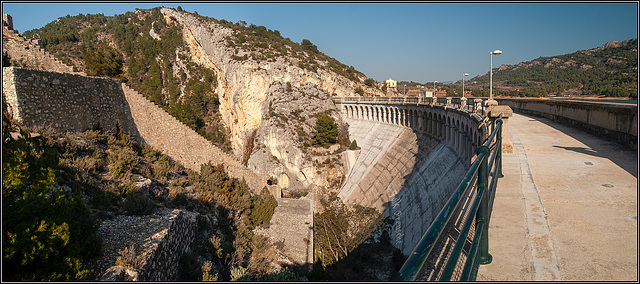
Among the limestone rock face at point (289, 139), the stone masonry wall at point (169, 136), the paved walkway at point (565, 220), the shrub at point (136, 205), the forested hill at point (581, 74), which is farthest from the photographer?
the forested hill at point (581, 74)

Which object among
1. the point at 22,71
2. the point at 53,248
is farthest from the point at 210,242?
the point at 22,71

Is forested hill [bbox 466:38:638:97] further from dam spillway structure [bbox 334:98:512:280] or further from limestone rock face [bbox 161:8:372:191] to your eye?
limestone rock face [bbox 161:8:372:191]

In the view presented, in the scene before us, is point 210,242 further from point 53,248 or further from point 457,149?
point 457,149

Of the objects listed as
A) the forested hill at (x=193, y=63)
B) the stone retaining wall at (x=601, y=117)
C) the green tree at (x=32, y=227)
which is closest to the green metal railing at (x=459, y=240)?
the green tree at (x=32, y=227)

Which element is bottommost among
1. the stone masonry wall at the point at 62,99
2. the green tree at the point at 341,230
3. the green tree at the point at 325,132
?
the green tree at the point at 341,230

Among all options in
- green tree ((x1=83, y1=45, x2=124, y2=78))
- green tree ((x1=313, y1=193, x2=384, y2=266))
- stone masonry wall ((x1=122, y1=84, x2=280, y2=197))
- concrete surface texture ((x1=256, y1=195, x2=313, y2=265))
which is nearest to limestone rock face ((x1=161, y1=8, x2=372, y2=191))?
green tree ((x1=313, y1=193, x2=384, y2=266))

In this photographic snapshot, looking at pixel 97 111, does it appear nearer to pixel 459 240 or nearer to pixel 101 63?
pixel 101 63

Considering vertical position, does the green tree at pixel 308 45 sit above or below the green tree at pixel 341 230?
above

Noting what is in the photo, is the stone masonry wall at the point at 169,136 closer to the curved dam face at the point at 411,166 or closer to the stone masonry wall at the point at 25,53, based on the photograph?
the stone masonry wall at the point at 25,53
